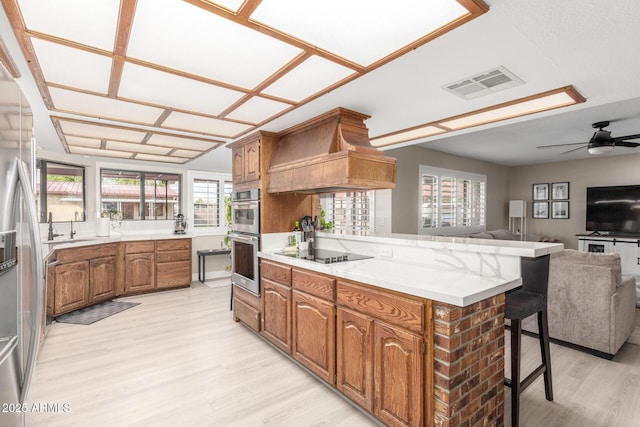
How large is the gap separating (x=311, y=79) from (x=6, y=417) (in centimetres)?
207

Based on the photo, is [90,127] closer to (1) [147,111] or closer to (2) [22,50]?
(1) [147,111]

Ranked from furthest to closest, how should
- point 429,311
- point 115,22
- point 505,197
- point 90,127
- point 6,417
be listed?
point 505,197 → point 90,127 → point 429,311 → point 115,22 → point 6,417

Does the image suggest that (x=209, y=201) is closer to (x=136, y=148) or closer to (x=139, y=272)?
(x=139, y=272)

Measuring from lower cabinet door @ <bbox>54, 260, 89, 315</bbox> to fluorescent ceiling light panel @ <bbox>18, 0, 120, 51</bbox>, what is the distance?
347 cm

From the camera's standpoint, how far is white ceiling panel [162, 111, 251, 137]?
2881 millimetres

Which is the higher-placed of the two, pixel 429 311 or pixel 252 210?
pixel 252 210

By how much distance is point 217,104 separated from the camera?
8.32 feet

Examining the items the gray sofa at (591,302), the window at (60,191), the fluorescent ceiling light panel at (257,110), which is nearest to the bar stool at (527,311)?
the gray sofa at (591,302)

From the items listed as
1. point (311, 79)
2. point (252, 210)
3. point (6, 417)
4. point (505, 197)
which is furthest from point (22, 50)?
point (505, 197)

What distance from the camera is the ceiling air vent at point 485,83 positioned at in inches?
79.3

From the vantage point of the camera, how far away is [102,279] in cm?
455

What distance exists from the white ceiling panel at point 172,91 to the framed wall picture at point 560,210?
8111 millimetres

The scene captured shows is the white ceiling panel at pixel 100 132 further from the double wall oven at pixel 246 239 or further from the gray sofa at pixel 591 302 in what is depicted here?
the gray sofa at pixel 591 302

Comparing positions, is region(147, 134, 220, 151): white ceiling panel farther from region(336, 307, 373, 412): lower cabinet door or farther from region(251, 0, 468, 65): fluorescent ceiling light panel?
region(336, 307, 373, 412): lower cabinet door
